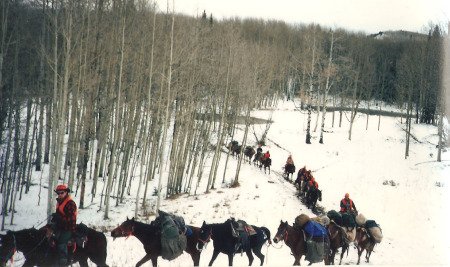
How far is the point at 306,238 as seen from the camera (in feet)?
26.7

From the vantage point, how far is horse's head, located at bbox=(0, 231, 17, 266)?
5.94 meters

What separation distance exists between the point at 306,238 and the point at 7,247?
6.67 m

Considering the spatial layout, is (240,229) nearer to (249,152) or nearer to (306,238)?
(306,238)

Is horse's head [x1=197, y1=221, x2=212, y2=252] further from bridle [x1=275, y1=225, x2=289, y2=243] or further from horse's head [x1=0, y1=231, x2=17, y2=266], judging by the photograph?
horse's head [x1=0, y1=231, x2=17, y2=266]

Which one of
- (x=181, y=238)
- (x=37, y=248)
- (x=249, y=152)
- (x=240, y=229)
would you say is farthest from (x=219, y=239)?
(x=249, y=152)

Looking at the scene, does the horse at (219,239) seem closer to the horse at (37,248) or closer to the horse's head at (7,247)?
the horse at (37,248)

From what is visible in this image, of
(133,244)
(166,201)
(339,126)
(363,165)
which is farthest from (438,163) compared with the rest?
(133,244)

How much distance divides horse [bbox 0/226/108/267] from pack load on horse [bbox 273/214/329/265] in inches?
172

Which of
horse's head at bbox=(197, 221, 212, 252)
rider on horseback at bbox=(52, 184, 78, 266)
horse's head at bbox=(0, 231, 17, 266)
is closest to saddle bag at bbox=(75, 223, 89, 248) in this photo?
rider on horseback at bbox=(52, 184, 78, 266)

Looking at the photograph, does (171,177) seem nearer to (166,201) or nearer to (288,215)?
(166,201)

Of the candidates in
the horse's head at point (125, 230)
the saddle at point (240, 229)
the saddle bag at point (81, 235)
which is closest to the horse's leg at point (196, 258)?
the saddle at point (240, 229)

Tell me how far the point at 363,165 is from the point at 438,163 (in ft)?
15.2

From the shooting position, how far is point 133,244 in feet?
31.1

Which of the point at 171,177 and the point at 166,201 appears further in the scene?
the point at 171,177
